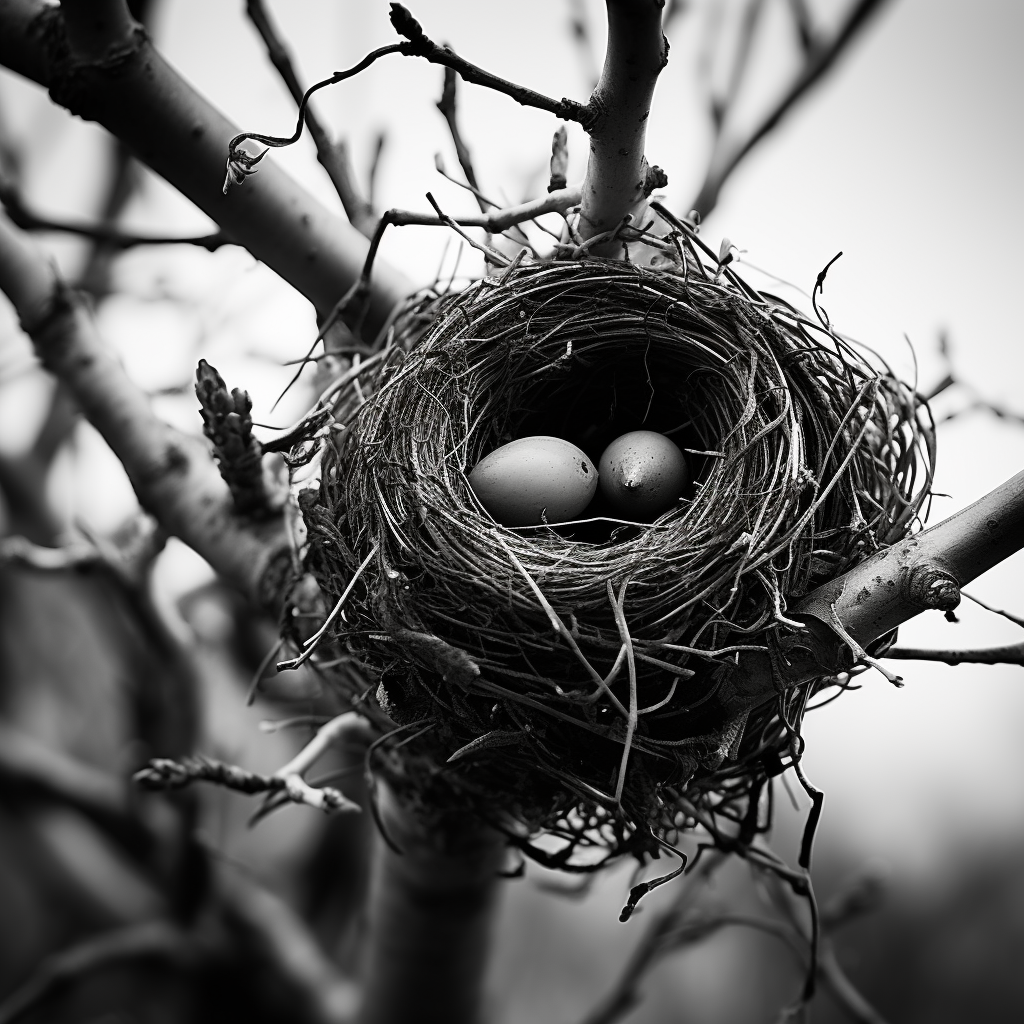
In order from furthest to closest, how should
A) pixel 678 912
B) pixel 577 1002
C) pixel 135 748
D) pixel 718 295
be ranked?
pixel 577 1002
pixel 135 748
pixel 678 912
pixel 718 295

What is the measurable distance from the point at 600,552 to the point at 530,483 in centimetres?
22

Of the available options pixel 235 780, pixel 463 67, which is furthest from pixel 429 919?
pixel 463 67

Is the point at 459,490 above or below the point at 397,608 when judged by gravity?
above

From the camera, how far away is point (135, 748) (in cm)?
259

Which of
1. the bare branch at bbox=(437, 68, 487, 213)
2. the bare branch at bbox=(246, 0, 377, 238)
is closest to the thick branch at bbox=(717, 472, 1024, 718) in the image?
the bare branch at bbox=(437, 68, 487, 213)

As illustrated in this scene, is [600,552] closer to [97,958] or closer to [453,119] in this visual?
[453,119]

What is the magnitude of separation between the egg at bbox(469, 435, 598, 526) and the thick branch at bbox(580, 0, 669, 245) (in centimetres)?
31

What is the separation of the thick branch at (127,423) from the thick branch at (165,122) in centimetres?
38

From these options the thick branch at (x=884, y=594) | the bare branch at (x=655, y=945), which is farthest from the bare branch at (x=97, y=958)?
the thick branch at (x=884, y=594)

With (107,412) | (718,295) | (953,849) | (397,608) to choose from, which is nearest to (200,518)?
(107,412)

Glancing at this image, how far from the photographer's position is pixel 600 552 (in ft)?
3.67

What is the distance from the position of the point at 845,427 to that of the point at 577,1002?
14.1 ft

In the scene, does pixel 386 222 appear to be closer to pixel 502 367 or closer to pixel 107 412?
pixel 502 367

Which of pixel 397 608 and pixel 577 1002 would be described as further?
pixel 577 1002
